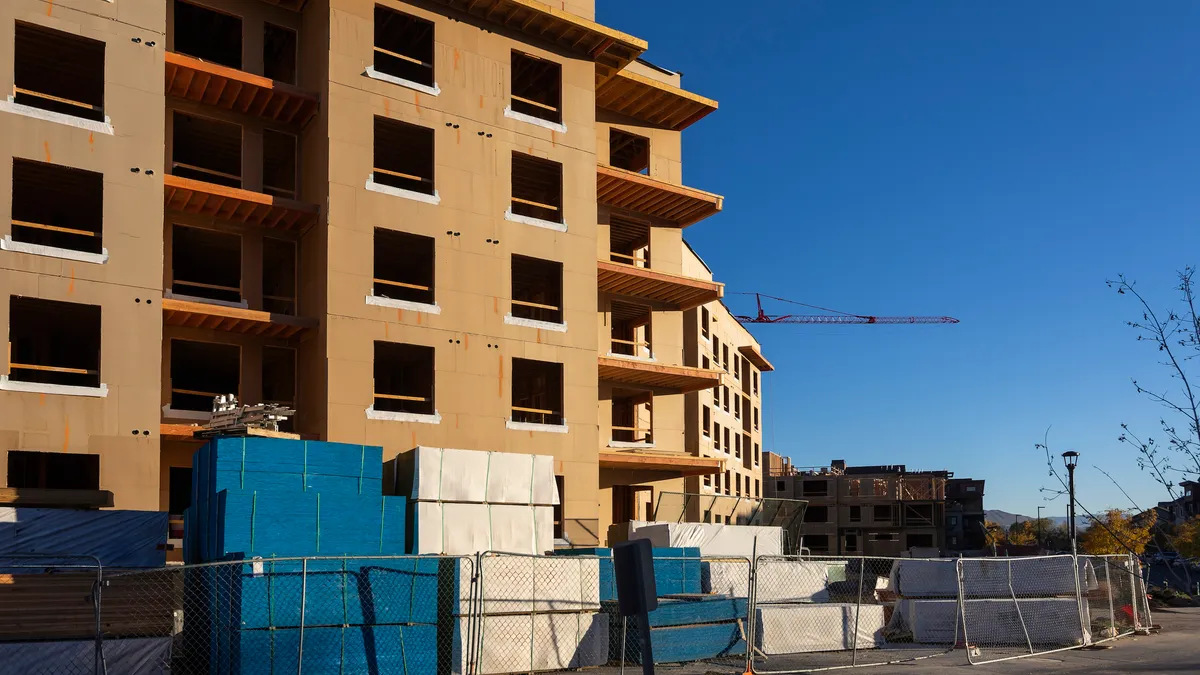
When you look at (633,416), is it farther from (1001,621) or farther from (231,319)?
(1001,621)

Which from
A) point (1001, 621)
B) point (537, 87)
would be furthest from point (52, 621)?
point (537, 87)

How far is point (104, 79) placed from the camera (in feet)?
91.1

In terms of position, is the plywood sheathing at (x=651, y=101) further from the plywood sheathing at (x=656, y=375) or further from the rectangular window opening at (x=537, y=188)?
the plywood sheathing at (x=656, y=375)

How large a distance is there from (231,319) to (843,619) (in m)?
17.8

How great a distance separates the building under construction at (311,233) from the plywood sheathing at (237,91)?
9 cm

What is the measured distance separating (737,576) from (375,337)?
Result: 1179 cm

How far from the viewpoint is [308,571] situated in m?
19.0

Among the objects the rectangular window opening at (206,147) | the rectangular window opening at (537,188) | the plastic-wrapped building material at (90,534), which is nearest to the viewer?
the plastic-wrapped building material at (90,534)

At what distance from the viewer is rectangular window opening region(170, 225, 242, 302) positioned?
32125 mm

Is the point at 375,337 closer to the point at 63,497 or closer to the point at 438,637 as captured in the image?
the point at 63,497

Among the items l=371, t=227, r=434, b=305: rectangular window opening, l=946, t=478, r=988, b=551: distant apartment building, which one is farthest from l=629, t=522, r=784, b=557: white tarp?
l=946, t=478, r=988, b=551: distant apartment building

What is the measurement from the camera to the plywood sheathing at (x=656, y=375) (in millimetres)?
37625

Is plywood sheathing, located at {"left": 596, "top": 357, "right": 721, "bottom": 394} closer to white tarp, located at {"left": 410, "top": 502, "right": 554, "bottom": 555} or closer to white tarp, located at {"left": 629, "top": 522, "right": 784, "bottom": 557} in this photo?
white tarp, located at {"left": 629, "top": 522, "right": 784, "bottom": 557}

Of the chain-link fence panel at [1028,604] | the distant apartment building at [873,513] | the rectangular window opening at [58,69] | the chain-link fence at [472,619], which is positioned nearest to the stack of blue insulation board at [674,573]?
the chain-link fence at [472,619]
